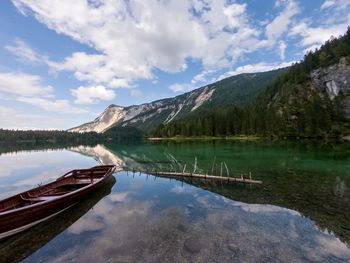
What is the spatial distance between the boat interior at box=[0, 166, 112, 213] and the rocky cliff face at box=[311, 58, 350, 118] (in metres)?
120

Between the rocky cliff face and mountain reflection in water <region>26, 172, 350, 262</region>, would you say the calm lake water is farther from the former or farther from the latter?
the rocky cliff face

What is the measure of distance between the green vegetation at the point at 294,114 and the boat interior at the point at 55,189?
107 metres

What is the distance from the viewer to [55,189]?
22422 mm

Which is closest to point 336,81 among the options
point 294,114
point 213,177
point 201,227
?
point 294,114

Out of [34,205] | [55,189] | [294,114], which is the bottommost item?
[55,189]

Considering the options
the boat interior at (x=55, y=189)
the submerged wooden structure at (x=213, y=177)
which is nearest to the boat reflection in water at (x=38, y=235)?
the boat interior at (x=55, y=189)

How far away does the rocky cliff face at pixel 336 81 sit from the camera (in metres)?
112

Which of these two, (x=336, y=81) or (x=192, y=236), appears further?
(x=336, y=81)

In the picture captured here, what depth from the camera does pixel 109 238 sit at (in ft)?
43.3

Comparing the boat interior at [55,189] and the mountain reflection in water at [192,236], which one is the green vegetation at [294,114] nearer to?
the mountain reflection in water at [192,236]

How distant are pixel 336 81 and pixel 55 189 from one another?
139 meters

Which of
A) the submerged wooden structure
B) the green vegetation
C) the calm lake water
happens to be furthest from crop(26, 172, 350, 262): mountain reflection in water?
the green vegetation

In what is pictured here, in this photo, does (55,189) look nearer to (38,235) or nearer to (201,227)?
(38,235)

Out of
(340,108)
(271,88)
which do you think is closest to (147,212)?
(340,108)
